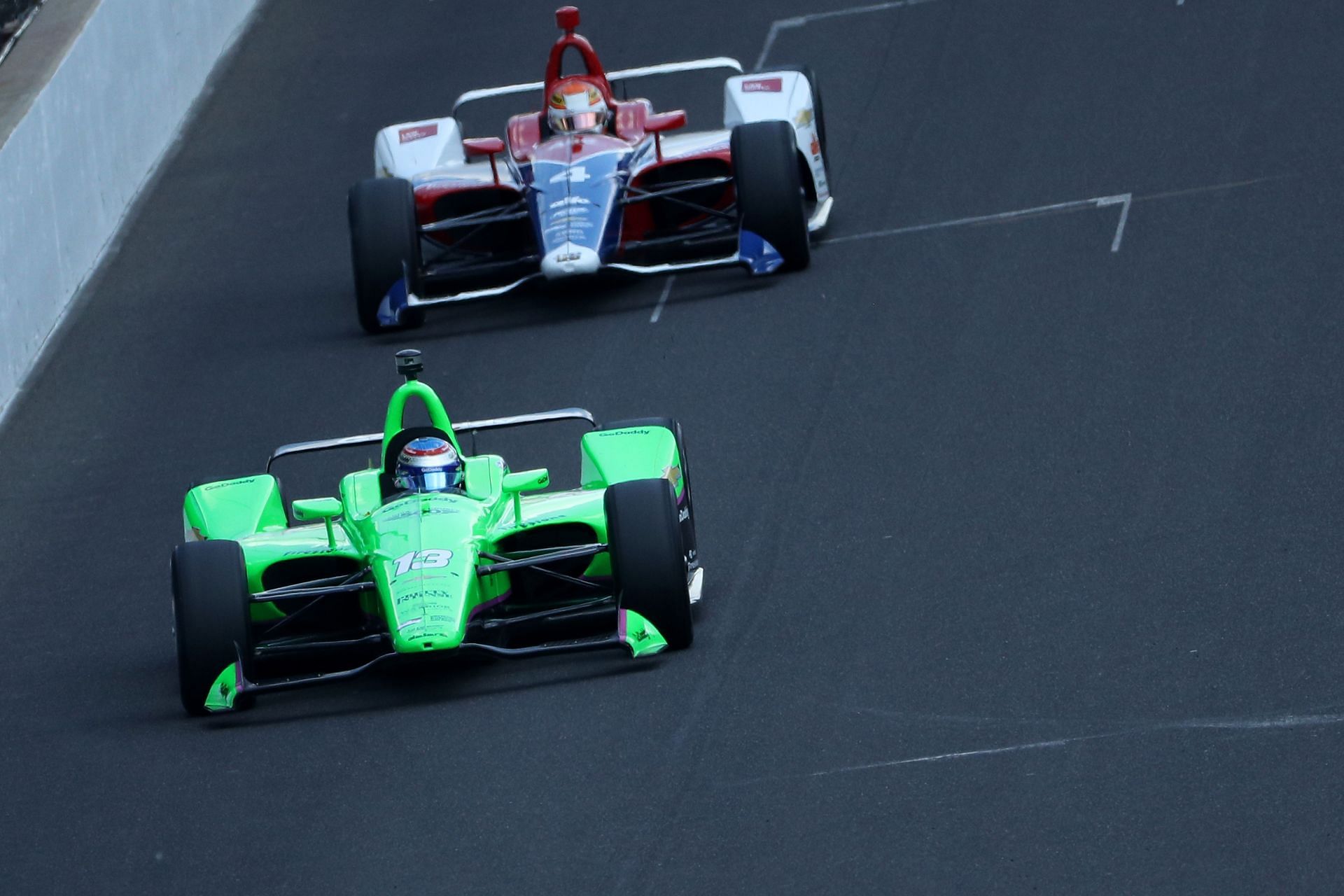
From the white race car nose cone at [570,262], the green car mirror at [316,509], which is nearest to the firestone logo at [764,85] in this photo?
the white race car nose cone at [570,262]

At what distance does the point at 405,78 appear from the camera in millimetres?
21562

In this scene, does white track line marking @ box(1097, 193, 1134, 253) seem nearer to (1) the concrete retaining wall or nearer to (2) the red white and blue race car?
(2) the red white and blue race car

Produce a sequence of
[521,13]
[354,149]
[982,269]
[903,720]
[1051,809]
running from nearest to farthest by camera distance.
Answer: [1051,809], [903,720], [982,269], [354,149], [521,13]

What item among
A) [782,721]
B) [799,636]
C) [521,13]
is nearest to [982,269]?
[799,636]

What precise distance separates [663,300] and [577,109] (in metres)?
1.57

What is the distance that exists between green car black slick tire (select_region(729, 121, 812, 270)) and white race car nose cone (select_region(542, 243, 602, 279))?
1066 mm

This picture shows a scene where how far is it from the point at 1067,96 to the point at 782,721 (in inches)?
394

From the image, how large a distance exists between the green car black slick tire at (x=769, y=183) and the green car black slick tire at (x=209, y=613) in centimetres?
614

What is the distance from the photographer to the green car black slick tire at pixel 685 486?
10656 millimetres

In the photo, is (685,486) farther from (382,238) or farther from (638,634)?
Answer: (382,238)

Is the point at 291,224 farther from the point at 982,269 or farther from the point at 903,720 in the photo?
the point at 903,720

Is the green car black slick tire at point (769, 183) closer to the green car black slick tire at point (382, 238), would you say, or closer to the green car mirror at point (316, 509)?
the green car black slick tire at point (382, 238)

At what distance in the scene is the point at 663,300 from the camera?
1562 cm

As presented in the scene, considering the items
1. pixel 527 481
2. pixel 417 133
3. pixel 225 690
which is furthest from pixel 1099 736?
pixel 417 133
